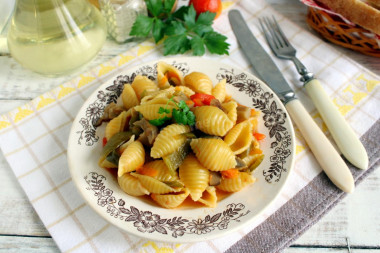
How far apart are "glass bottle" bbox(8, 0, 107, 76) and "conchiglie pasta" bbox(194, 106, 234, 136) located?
1.00m

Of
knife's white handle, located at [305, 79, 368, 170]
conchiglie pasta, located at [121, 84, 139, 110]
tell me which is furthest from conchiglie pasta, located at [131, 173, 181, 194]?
knife's white handle, located at [305, 79, 368, 170]

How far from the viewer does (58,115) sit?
2102mm

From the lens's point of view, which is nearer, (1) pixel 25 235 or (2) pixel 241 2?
(1) pixel 25 235

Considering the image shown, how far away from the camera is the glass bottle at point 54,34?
2.06 metres

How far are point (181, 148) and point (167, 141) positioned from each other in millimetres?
80

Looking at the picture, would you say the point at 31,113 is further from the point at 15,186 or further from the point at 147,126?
the point at 147,126

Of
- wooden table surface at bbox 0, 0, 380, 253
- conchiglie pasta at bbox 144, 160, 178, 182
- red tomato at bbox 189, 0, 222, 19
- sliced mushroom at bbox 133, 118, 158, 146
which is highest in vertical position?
red tomato at bbox 189, 0, 222, 19

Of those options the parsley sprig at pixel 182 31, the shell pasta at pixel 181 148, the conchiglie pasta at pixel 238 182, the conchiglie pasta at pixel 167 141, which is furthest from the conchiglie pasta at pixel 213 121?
the parsley sprig at pixel 182 31

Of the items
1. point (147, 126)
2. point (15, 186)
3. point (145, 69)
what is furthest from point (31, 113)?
point (147, 126)

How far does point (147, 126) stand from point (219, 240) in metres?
0.59

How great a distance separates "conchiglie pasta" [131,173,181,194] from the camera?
4.97ft

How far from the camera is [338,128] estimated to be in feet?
6.17

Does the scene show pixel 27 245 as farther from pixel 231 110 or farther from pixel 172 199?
pixel 231 110

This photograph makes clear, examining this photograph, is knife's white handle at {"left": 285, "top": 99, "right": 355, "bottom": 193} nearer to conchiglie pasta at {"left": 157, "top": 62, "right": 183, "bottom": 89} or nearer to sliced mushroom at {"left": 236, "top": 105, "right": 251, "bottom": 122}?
sliced mushroom at {"left": 236, "top": 105, "right": 251, "bottom": 122}
